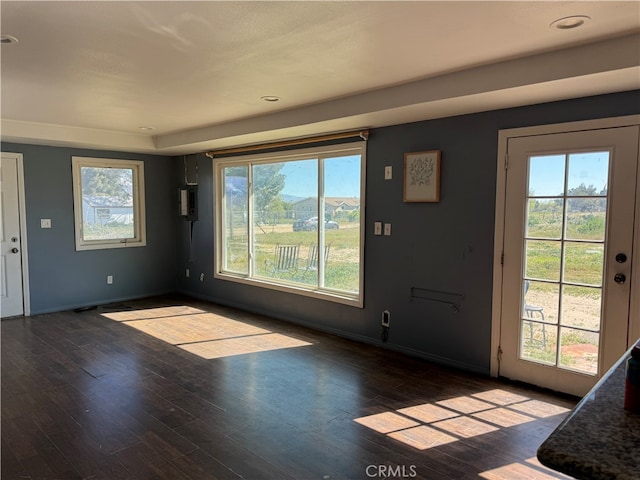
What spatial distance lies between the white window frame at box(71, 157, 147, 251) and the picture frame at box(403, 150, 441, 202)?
4.20m

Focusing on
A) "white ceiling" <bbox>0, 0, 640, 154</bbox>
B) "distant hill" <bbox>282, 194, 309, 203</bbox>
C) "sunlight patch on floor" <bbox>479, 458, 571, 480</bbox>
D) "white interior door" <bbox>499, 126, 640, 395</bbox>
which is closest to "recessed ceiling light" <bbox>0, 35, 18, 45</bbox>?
A: "white ceiling" <bbox>0, 0, 640, 154</bbox>

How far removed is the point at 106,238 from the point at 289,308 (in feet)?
9.64

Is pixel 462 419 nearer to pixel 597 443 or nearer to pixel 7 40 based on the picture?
pixel 597 443

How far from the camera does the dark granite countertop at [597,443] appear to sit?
80 centimetres

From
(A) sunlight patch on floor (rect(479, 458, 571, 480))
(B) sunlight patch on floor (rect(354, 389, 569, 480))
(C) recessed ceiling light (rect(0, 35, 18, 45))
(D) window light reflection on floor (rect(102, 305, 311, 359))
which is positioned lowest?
(A) sunlight patch on floor (rect(479, 458, 571, 480))

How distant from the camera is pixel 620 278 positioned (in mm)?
2844

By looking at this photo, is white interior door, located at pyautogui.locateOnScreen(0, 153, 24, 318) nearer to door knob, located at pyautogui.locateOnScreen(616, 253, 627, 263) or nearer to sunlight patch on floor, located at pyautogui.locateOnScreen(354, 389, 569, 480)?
sunlight patch on floor, located at pyautogui.locateOnScreen(354, 389, 569, 480)

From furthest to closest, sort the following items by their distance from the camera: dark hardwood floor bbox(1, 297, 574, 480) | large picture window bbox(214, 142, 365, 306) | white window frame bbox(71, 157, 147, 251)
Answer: white window frame bbox(71, 157, 147, 251) < large picture window bbox(214, 142, 365, 306) < dark hardwood floor bbox(1, 297, 574, 480)

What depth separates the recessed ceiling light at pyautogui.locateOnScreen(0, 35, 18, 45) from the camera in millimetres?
2330

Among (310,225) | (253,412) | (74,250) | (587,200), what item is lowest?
(253,412)

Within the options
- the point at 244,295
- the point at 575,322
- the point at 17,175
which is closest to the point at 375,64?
the point at 575,322

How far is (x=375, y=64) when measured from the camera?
2.80 m

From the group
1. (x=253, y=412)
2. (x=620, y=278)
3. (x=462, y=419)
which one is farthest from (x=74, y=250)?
(x=620, y=278)

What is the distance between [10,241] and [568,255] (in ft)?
19.5
